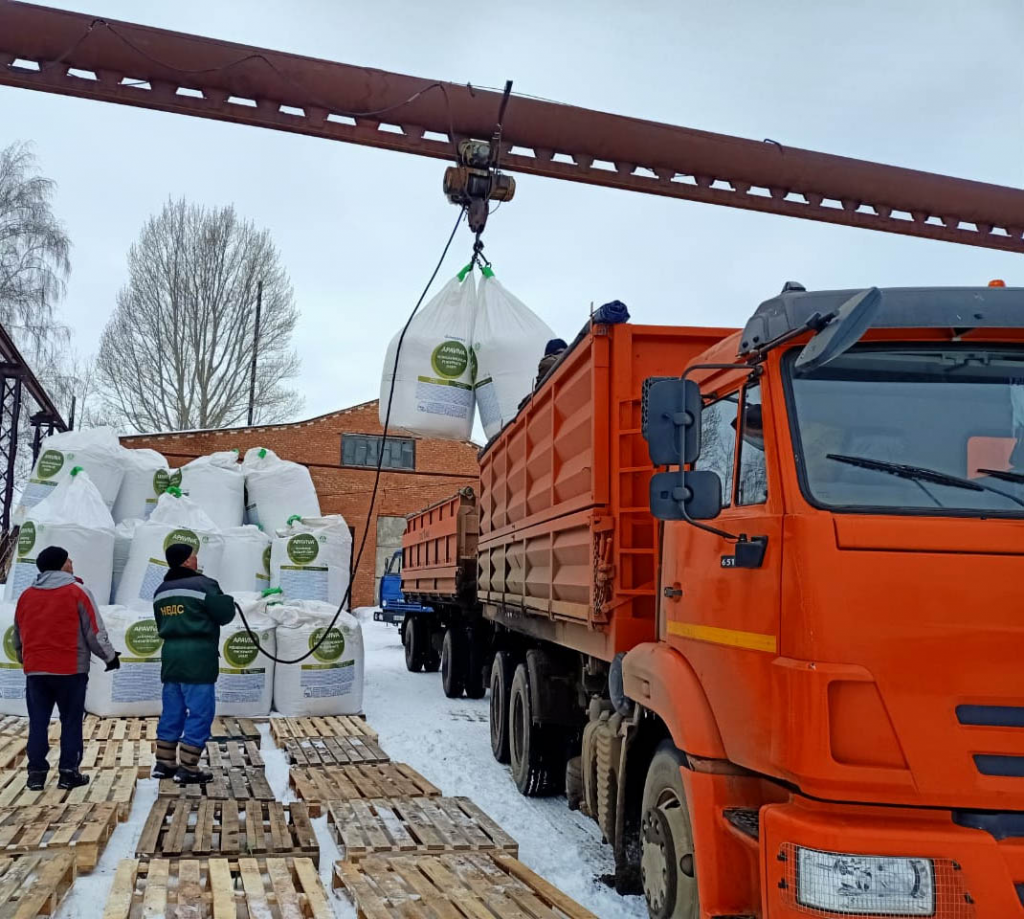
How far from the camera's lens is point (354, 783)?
6.04 m

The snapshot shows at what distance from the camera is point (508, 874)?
4277 millimetres

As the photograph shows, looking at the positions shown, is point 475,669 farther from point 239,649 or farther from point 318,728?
point 239,649

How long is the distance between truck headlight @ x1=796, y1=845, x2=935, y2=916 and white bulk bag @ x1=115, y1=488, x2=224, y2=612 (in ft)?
23.4

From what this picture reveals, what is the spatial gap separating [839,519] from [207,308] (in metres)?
27.8

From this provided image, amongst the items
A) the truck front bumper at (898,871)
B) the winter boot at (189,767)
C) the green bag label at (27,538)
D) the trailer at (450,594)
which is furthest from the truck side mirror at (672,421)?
the green bag label at (27,538)

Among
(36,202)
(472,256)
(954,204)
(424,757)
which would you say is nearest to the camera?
(472,256)

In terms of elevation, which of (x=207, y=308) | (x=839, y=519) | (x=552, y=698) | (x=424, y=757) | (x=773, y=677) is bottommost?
(x=424, y=757)

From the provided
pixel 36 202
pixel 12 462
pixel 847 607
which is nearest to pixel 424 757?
pixel 847 607

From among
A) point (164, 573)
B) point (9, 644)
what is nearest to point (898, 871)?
point (9, 644)

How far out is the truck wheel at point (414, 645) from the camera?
13.4 m

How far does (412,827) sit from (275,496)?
22.8 feet

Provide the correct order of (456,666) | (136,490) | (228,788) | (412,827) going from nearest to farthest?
(412,827)
(228,788)
(136,490)
(456,666)

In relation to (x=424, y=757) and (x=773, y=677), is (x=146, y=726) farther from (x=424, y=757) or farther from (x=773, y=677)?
(x=773, y=677)

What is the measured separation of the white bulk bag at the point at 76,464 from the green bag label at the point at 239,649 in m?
2.54
